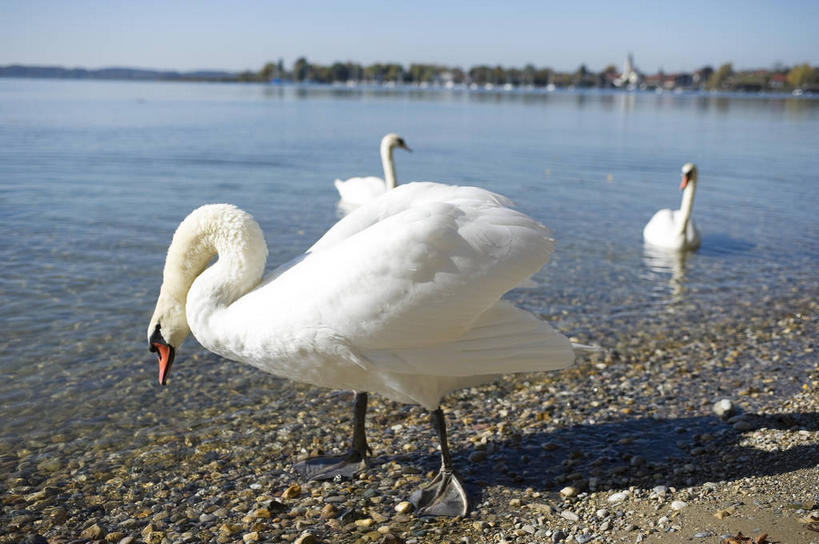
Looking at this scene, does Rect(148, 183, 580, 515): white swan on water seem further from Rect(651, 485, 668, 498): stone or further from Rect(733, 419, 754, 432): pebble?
Rect(733, 419, 754, 432): pebble

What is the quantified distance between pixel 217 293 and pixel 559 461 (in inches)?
96.1

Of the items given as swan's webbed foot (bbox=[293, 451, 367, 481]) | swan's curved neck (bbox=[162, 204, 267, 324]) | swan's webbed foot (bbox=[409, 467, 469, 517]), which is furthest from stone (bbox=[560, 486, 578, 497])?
swan's curved neck (bbox=[162, 204, 267, 324])

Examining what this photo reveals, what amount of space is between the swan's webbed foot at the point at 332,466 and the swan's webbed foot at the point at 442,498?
53cm

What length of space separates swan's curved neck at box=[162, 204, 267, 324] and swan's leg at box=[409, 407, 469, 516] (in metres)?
1.42

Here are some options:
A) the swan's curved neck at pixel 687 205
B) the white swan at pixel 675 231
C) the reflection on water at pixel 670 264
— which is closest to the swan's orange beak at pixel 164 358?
the reflection on water at pixel 670 264

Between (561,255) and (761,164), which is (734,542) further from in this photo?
(761,164)

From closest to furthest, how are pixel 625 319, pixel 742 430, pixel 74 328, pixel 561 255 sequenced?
pixel 742 430, pixel 74 328, pixel 625 319, pixel 561 255

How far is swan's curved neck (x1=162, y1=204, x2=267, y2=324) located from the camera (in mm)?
4332

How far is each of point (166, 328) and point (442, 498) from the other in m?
2.03

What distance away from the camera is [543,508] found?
4254 mm

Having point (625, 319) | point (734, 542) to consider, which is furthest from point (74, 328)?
point (734, 542)

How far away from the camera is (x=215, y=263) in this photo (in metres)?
4.55

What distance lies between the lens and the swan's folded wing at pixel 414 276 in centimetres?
392

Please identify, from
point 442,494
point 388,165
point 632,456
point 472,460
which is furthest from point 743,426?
point 388,165
